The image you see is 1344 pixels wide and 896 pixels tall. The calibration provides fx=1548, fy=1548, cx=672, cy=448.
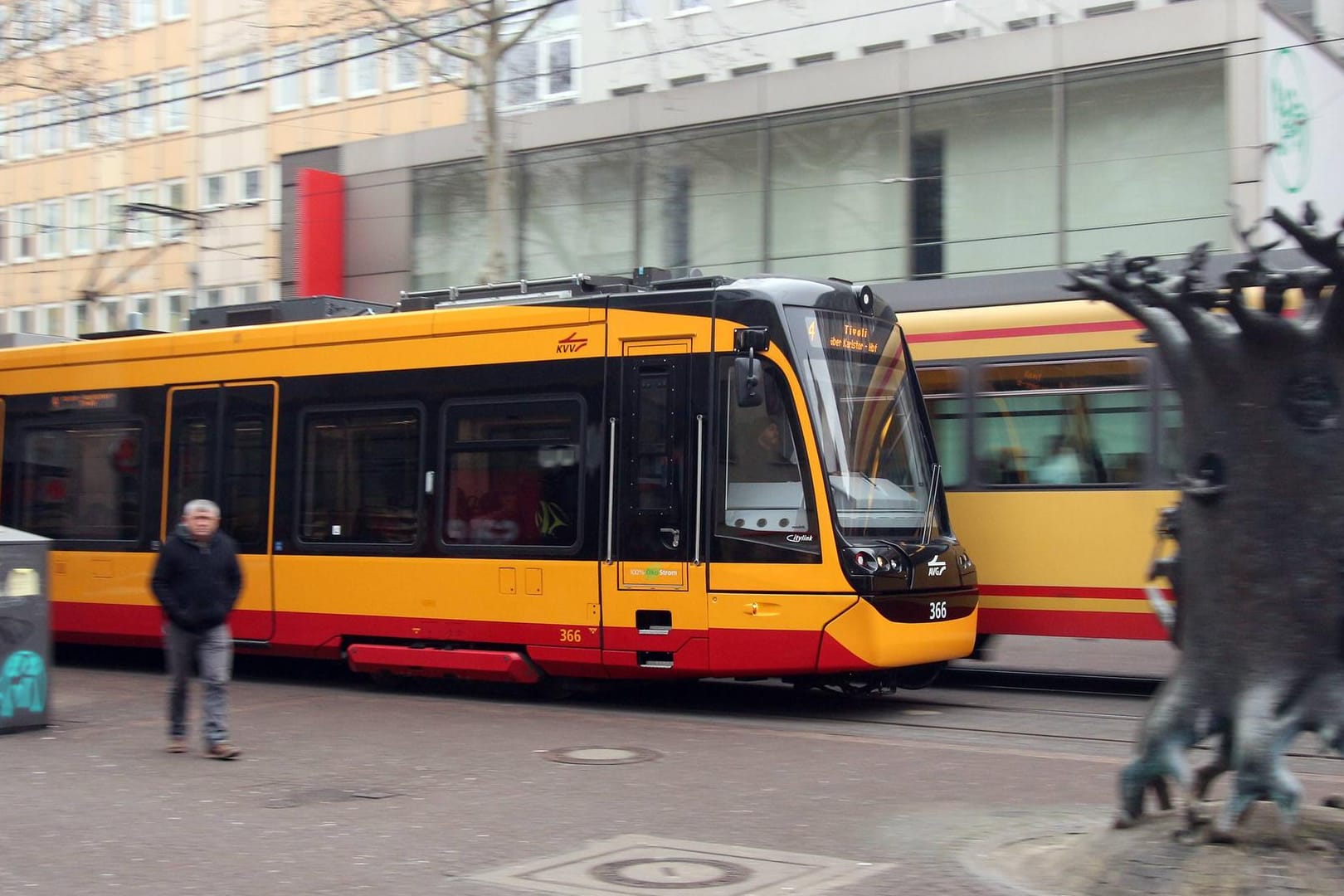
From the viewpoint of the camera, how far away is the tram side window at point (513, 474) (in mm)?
12070

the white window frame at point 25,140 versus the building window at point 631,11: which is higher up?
the white window frame at point 25,140

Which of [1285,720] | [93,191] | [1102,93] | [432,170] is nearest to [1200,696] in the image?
[1285,720]

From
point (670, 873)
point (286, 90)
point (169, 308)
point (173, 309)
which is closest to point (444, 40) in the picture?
point (286, 90)

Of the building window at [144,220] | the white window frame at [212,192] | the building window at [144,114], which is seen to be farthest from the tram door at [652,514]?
the building window at [144,114]

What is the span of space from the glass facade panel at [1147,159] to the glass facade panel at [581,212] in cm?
778

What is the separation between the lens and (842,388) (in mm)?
11391

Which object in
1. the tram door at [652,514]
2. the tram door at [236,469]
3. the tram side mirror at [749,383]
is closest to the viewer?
the tram side mirror at [749,383]

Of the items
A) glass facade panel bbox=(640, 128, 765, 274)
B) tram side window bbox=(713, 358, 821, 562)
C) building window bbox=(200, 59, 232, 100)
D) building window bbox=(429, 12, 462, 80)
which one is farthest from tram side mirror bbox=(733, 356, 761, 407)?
building window bbox=(200, 59, 232, 100)

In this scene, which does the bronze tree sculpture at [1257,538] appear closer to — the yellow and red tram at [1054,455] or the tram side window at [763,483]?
the tram side window at [763,483]

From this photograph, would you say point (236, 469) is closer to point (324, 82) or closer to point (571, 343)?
point (571, 343)

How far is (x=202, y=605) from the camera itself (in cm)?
966

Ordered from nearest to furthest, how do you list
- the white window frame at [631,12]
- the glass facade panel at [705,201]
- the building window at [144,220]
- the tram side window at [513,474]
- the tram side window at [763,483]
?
the tram side window at [763,483]
the tram side window at [513,474]
the glass facade panel at [705,201]
the white window frame at [631,12]
the building window at [144,220]

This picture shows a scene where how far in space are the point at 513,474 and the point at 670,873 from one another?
6287 mm

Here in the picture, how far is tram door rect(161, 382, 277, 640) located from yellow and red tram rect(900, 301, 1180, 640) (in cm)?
596
